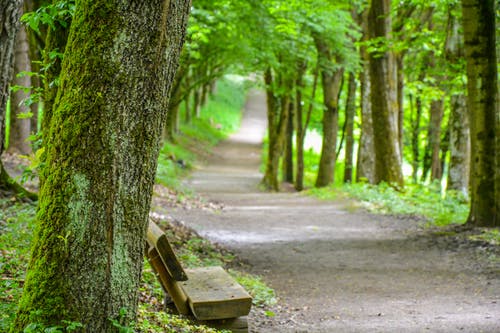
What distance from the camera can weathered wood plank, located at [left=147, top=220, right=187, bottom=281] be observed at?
539cm

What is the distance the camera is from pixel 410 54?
26266 millimetres

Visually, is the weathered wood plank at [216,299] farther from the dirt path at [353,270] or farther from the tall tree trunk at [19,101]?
the tall tree trunk at [19,101]

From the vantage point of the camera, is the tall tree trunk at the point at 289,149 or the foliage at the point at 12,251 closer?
the foliage at the point at 12,251

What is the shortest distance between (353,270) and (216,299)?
4.65 metres

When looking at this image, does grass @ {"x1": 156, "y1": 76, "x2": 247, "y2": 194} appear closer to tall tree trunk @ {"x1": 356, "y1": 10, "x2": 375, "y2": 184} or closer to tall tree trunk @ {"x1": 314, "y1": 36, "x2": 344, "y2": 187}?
tall tree trunk @ {"x1": 314, "y1": 36, "x2": 344, "y2": 187}

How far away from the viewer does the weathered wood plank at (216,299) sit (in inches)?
225

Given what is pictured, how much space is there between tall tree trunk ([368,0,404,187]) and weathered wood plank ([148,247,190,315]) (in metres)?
13.4

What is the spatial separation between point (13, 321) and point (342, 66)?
20.9 m

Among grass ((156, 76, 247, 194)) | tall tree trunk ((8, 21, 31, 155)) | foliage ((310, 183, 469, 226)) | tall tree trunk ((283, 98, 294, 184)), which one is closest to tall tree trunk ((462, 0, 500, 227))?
foliage ((310, 183, 469, 226))

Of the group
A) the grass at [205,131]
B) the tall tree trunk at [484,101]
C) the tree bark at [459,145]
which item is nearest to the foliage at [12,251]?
the tall tree trunk at [484,101]

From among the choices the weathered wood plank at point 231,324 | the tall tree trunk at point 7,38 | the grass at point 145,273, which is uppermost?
the tall tree trunk at point 7,38

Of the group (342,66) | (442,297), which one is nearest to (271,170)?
(342,66)

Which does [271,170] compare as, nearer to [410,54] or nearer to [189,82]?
[410,54]

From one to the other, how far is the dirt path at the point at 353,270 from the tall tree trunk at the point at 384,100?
5.95 feet
